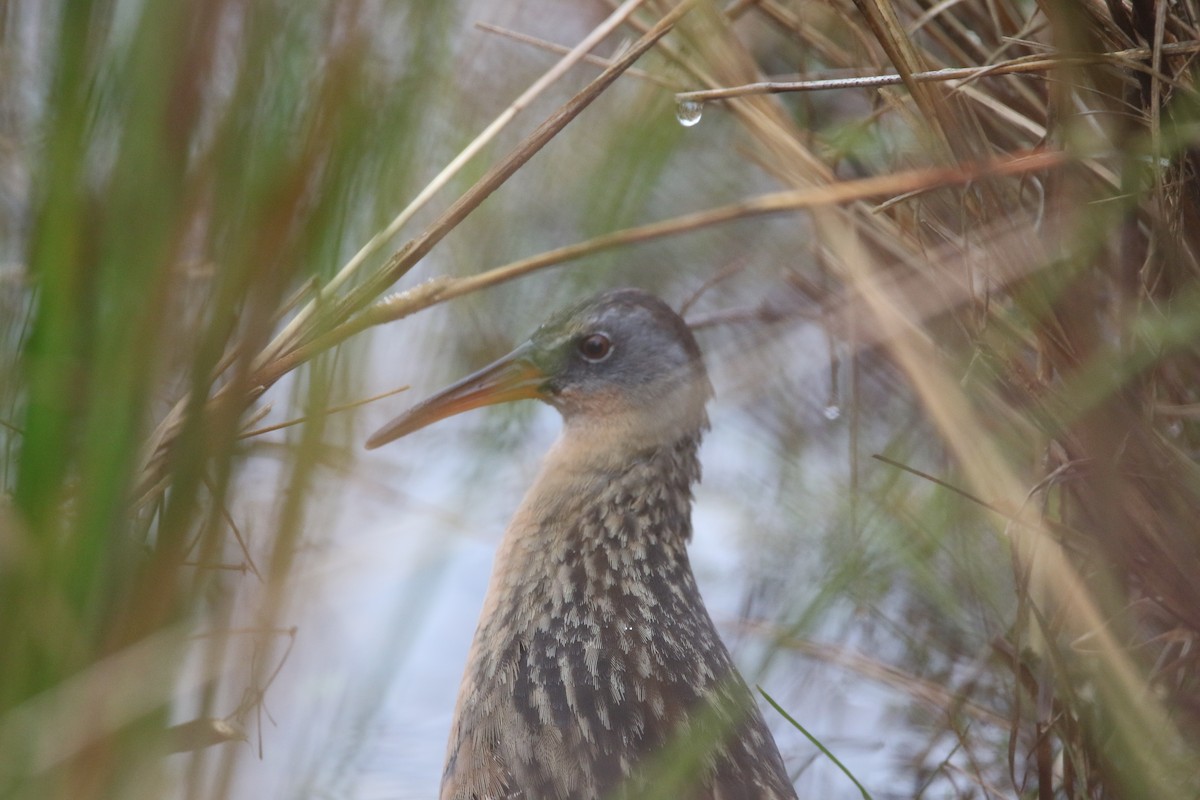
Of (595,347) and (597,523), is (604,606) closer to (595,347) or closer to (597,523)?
(597,523)

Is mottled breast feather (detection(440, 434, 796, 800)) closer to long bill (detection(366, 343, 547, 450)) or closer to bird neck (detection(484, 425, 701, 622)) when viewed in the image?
bird neck (detection(484, 425, 701, 622))

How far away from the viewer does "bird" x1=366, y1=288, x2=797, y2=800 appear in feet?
5.55

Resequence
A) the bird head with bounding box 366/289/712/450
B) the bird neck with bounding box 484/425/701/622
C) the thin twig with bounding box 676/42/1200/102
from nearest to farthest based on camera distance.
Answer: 1. the thin twig with bounding box 676/42/1200/102
2. the bird neck with bounding box 484/425/701/622
3. the bird head with bounding box 366/289/712/450

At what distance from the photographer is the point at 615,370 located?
223 centimetres

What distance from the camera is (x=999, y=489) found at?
6.04 feet

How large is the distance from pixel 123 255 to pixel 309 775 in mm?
459

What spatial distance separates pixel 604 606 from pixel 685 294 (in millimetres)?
1270

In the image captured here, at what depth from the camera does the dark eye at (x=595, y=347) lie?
223 centimetres

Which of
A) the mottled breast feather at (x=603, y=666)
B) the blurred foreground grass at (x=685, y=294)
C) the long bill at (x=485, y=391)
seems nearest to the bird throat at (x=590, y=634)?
the mottled breast feather at (x=603, y=666)

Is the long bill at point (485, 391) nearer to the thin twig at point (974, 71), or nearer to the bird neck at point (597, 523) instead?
the bird neck at point (597, 523)

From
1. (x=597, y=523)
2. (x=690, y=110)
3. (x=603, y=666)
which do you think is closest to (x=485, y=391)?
(x=597, y=523)

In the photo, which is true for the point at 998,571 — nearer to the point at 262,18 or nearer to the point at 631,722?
the point at 631,722

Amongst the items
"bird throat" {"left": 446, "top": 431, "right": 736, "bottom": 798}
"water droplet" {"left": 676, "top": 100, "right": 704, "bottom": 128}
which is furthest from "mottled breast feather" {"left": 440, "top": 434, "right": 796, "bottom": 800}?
"water droplet" {"left": 676, "top": 100, "right": 704, "bottom": 128}

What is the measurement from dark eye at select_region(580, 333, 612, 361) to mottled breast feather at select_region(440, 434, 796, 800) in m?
0.21
